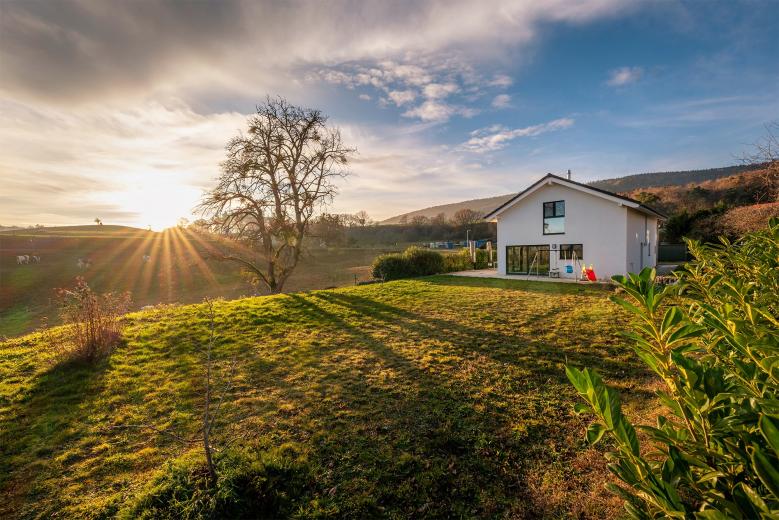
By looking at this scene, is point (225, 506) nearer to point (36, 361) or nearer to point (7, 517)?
point (7, 517)

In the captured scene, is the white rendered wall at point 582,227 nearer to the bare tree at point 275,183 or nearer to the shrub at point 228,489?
the bare tree at point 275,183

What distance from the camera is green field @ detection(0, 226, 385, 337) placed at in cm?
2473

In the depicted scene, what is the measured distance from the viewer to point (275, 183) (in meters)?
16.5

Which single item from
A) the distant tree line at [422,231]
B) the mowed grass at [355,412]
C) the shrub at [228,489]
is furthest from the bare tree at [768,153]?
the distant tree line at [422,231]

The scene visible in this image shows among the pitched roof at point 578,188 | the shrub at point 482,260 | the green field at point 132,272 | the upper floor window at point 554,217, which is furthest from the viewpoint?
the shrub at point 482,260

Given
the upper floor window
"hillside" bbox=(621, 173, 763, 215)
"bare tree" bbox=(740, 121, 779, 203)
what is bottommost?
the upper floor window

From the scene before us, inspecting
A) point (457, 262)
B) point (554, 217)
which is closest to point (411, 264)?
point (457, 262)

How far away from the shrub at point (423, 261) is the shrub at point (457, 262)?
0.72m

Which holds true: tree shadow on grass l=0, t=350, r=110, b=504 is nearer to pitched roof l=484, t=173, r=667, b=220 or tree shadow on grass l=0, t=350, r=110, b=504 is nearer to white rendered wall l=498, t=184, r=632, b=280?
white rendered wall l=498, t=184, r=632, b=280

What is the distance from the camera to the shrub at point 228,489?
108 inches

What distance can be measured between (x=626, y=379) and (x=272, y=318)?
943 cm

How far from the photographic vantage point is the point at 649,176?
220ft

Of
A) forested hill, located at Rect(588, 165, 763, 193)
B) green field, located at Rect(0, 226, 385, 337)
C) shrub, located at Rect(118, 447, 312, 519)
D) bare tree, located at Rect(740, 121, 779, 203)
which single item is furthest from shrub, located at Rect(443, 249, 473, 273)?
forested hill, located at Rect(588, 165, 763, 193)

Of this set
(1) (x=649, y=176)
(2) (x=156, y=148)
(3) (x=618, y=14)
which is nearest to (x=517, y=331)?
(3) (x=618, y=14)
